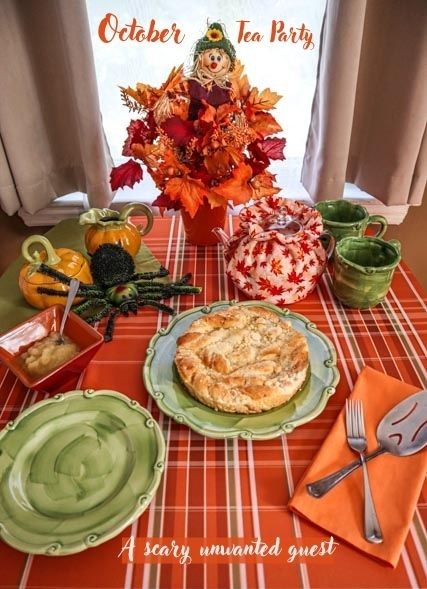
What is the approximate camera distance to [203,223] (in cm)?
112

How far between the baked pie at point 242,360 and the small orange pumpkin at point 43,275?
12.1 inches

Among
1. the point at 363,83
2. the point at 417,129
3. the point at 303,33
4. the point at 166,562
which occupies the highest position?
the point at 303,33

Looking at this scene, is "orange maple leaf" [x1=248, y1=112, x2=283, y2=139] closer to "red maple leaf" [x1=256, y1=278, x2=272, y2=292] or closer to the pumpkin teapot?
the pumpkin teapot

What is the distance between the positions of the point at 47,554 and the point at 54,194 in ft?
4.13

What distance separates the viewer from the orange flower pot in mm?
1089

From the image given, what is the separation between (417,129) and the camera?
52.2 inches

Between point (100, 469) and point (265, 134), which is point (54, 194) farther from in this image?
point (100, 469)

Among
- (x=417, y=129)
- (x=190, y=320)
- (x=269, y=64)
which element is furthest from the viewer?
(x=269, y=64)

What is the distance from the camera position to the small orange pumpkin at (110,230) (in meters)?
1.03

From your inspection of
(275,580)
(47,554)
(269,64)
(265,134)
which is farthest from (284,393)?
(269,64)

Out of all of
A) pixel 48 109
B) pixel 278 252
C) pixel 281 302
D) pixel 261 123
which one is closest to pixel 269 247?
pixel 278 252

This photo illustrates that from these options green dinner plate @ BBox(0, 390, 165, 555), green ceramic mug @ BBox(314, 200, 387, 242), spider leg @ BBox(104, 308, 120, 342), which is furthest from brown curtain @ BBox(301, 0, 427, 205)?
green dinner plate @ BBox(0, 390, 165, 555)

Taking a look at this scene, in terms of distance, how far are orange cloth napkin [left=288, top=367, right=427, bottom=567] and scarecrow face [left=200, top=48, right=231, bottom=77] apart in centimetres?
72

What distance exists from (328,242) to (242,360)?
1.32ft
